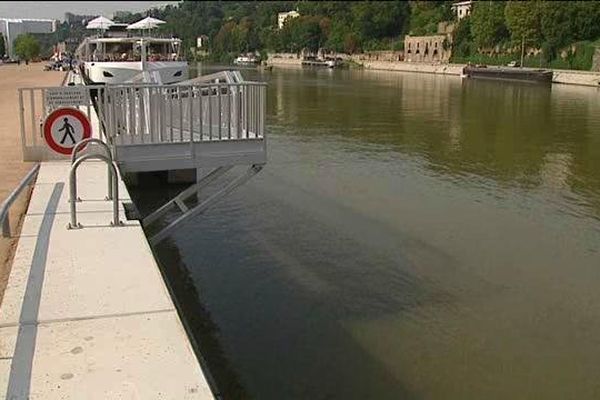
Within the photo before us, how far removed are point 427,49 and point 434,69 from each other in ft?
70.9

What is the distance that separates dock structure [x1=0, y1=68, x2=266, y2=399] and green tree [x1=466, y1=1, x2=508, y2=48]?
8768 cm

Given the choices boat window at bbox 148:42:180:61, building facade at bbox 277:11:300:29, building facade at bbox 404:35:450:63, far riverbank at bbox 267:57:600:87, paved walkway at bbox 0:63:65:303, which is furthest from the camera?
building facade at bbox 277:11:300:29

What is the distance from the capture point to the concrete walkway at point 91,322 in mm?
3861

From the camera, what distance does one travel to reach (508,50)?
9069 cm

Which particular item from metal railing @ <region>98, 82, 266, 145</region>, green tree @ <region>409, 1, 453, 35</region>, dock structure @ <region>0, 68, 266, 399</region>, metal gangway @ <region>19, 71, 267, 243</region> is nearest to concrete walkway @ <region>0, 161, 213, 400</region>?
dock structure @ <region>0, 68, 266, 399</region>

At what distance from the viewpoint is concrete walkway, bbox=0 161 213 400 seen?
152 inches

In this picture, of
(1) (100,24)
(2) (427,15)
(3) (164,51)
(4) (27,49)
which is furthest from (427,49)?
(3) (164,51)

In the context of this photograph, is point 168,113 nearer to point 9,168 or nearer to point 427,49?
point 9,168

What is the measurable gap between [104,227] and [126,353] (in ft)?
8.72

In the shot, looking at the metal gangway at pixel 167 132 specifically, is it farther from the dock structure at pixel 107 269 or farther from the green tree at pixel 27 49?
the green tree at pixel 27 49

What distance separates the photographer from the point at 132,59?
2597 cm

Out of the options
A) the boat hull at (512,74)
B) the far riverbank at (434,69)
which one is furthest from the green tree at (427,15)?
the boat hull at (512,74)

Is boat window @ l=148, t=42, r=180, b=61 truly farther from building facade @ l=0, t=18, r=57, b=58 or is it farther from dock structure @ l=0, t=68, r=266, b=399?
building facade @ l=0, t=18, r=57, b=58

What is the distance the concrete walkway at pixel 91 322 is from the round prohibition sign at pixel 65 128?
1.97 meters
